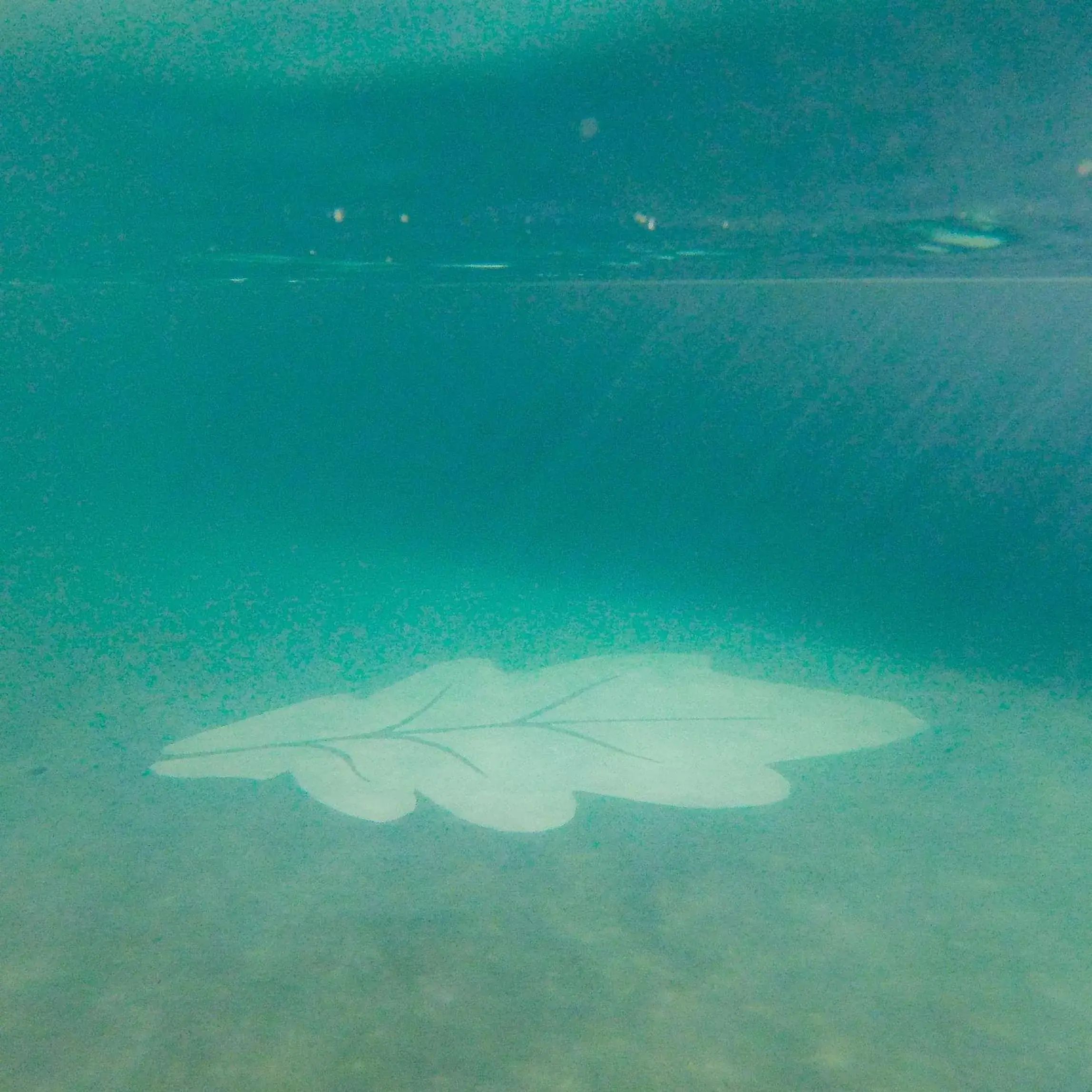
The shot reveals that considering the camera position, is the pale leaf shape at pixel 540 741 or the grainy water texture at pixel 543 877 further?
the pale leaf shape at pixel 540 741

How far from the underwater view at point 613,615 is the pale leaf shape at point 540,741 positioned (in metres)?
0.04

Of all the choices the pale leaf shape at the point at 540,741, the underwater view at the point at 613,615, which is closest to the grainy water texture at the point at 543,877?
the underwater view at the point at 613,615

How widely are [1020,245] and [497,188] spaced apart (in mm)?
3530

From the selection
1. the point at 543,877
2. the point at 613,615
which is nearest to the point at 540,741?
the point at 543,877

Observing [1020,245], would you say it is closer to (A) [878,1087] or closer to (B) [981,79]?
(B) [981,79]

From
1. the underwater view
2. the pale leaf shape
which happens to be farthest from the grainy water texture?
the pale leaf shape

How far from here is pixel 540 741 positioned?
200 inches

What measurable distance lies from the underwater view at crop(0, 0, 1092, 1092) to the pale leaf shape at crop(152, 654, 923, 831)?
43 millimetres

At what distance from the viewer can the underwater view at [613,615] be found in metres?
2.55

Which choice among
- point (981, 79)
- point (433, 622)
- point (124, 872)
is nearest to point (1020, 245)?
point (981, 79)

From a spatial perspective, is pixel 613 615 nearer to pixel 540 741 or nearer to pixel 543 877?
pixel 540 741

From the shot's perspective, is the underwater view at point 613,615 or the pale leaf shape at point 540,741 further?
the pale leaf shape at point 540,741

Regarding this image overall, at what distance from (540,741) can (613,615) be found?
3189 millimetres

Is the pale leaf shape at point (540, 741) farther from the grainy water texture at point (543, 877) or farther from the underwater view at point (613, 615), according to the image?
the grainy water texture at point (543, 877)
